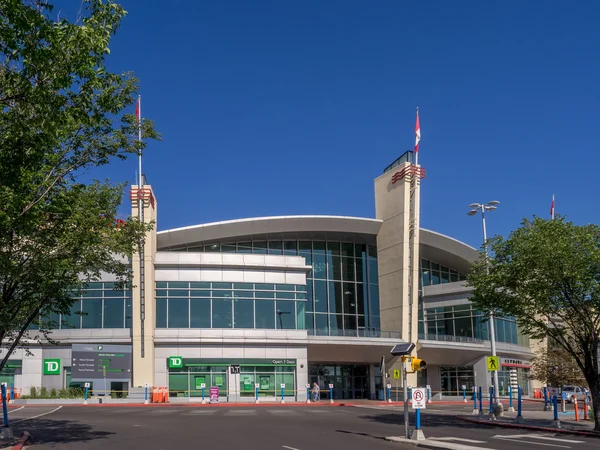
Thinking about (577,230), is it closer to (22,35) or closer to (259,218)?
(22,35)

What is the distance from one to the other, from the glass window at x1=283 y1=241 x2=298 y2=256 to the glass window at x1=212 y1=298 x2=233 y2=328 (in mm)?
8479

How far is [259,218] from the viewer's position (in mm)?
49750

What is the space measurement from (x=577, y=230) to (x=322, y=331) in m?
26.7

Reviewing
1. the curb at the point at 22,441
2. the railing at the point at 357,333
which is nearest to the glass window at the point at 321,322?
the railing at the point at 357,333

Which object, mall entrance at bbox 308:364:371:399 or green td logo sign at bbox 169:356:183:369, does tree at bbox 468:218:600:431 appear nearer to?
green td logo sign at bbox 169:356:183:369

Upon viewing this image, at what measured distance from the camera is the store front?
44.1 m

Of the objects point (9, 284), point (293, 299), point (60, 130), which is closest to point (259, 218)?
point (293, 299)

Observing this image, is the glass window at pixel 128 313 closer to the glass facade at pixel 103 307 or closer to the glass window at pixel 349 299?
the glass facade at pixel 103 307

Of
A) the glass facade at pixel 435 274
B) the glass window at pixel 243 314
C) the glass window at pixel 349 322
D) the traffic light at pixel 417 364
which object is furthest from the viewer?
the glass facade at pixel 435 274

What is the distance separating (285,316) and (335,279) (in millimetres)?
8038

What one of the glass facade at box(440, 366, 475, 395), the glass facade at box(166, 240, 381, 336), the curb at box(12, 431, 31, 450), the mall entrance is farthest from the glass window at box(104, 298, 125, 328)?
the glass facade at box(440, 366, 475, 395)

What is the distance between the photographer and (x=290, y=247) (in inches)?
2089

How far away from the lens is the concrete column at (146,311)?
140 feet

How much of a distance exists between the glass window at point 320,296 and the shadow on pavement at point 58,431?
1135 inches
